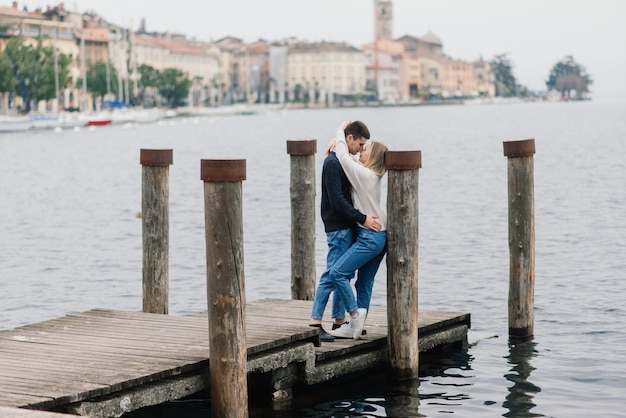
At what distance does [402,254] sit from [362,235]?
0.38 meters

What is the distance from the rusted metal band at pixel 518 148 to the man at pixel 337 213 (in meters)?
2.01

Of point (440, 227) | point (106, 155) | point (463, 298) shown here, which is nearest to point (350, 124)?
point (463, 298)

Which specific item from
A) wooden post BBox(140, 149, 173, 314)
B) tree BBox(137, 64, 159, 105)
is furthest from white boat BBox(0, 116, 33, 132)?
wooden post BBox(140, 149, 173, 314)

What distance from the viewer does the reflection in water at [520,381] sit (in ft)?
37.1

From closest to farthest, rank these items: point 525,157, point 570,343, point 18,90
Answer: point 525,157 < point 570,343 < point 18,90

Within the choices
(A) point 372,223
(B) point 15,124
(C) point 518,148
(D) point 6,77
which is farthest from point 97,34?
(A) point 372,223

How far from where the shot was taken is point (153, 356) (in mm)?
9531

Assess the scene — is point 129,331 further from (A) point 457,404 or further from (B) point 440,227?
(B) point 440,227

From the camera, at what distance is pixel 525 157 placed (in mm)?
12133

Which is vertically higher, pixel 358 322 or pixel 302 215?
pixel 302 215

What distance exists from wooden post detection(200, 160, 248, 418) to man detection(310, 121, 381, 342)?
151 centimetres

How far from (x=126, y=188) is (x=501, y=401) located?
38.1 meters

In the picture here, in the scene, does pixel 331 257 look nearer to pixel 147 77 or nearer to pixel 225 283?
pixel 225 283

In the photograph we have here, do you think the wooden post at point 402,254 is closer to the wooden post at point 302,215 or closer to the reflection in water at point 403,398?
the reflection in water at point 403,398
